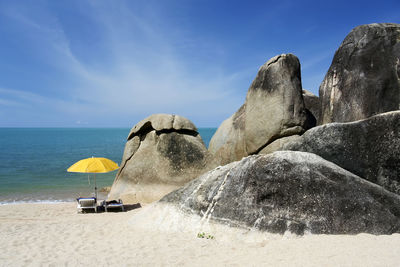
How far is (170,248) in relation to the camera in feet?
19.0

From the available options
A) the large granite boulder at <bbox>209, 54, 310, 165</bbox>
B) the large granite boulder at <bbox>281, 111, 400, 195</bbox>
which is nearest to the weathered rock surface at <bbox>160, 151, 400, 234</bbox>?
the large granite boulder at <bbox>281, 111, 400, 195</bbox>

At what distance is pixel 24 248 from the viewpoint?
611 cm

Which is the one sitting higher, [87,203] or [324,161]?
[324,161]

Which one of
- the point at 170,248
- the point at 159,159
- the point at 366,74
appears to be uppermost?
the point at 366,74

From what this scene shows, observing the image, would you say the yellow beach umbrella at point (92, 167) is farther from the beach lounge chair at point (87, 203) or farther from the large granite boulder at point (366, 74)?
→ the large granite boulder at point (366, 74)

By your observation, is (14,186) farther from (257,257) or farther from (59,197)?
(257,257)

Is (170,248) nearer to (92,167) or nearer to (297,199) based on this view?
(297,199)

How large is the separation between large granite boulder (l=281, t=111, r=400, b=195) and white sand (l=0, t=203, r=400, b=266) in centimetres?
154

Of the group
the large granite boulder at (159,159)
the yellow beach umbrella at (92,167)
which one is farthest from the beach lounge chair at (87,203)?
the large granite boulder at (159,159)

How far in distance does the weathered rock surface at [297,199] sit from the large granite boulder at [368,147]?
64 cm

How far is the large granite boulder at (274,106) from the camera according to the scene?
1015 centimetres

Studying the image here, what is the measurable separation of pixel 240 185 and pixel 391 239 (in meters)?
2.76

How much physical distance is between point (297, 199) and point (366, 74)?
4991 millimetres

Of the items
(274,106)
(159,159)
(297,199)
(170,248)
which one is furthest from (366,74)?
(159,159)
